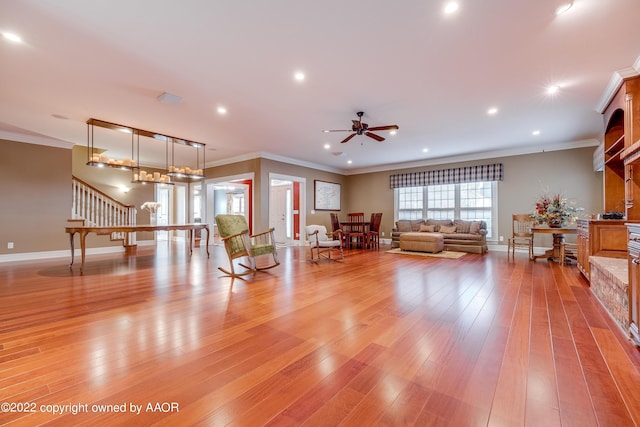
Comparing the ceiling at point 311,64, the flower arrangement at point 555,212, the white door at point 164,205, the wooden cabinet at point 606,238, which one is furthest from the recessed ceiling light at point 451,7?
the white door at point 164,205

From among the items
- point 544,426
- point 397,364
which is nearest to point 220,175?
point 397,364

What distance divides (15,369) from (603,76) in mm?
5970

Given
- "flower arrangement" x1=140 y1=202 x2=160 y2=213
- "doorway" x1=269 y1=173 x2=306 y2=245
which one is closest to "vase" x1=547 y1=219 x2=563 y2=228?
"doorway" x1=269 y1=173 x2=306 y2=245

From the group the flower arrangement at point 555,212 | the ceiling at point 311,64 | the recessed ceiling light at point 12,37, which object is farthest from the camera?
the flower arrangement at point 555,212

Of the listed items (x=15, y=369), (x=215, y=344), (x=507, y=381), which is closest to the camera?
(x=507, y=381)

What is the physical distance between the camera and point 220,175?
8.23m

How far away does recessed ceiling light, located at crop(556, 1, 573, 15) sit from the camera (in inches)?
85.2

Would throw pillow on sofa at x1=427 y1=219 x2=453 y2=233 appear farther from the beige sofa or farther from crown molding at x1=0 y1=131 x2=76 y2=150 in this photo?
crown molding at x1=0 y1=131 x2=76 y2=150

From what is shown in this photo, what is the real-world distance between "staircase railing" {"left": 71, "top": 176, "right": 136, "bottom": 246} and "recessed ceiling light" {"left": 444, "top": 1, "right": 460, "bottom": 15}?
767cm

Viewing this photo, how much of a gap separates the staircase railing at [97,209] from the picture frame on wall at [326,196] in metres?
5.01

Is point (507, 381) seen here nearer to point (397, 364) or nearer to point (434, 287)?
point (397, 364)

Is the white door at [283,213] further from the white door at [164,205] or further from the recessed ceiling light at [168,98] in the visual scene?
the recessed ceiling light at [168,98]

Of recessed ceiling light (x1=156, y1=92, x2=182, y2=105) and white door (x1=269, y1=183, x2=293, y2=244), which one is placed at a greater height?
recessed ceiling light (x1=156, y1=92, x2=182, y2=105)

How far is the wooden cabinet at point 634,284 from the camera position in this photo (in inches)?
73.9
